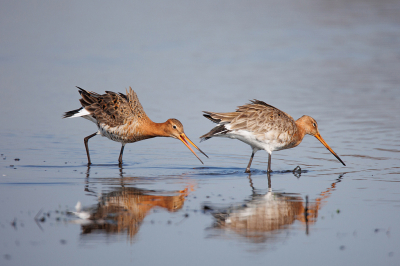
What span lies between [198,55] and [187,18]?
38.4 ft

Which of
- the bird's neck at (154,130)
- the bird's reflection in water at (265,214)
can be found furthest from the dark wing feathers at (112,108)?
the bird's reflection in water at (265,214)

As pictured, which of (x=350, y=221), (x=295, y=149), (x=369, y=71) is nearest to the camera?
(x=350, y=221)

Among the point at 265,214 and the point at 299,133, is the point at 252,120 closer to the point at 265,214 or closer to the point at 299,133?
the point at 299,133

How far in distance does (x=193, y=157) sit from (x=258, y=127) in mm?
1798

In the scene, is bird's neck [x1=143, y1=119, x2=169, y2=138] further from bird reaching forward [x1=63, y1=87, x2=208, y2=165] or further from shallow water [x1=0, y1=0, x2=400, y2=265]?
shallow water [x1=0, y1=0, x2=400, y2=265]

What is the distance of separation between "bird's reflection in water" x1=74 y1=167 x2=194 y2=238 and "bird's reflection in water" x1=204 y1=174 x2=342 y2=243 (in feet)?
2.27

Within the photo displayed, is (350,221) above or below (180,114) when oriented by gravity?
below

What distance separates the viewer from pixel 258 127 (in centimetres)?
984

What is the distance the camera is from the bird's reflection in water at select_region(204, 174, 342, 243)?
21.1 ft

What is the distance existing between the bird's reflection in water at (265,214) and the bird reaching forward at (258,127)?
185cm

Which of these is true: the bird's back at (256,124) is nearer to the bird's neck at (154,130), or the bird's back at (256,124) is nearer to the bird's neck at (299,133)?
the bird's neck at (299,133)

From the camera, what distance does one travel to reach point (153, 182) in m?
8.80

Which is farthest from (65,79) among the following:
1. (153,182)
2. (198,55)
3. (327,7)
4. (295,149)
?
(327,7)

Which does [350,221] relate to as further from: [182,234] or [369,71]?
[369,71]
